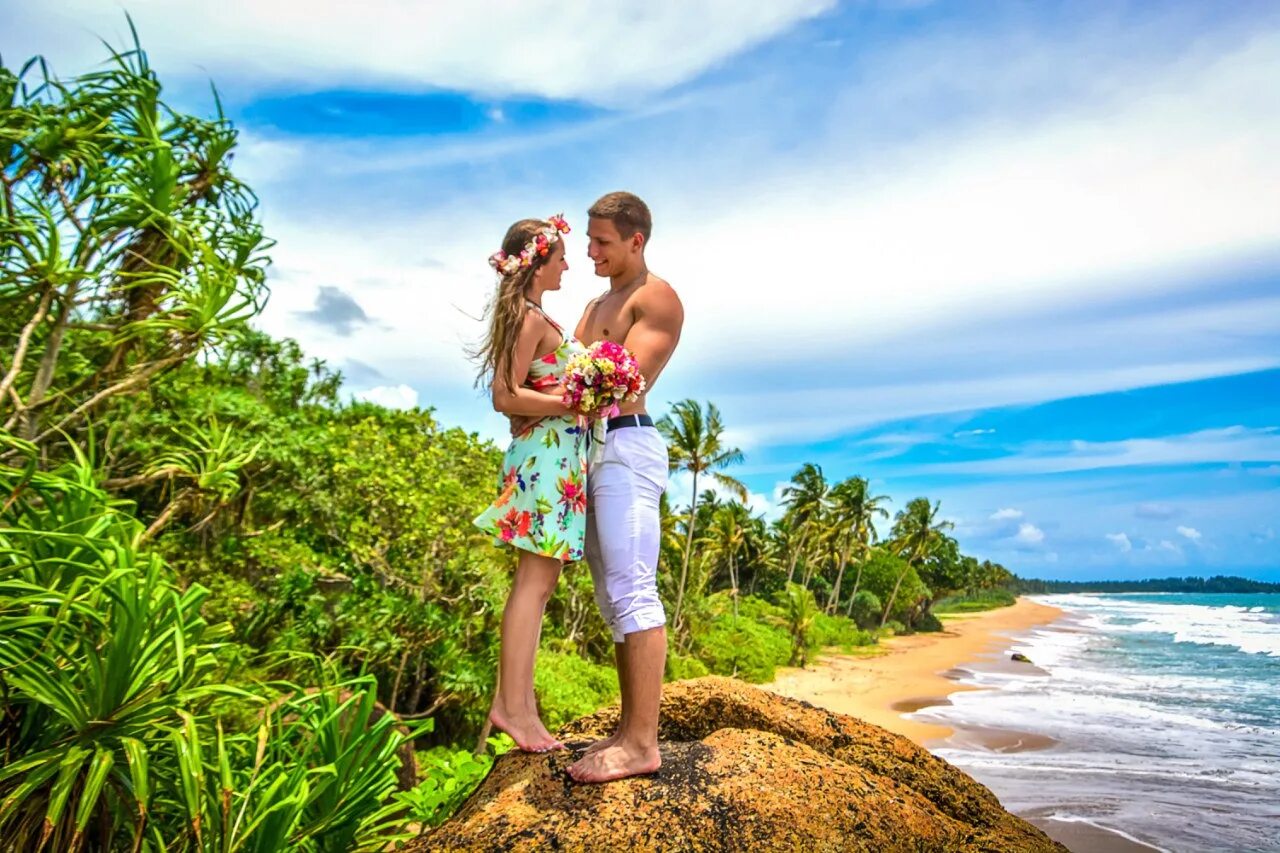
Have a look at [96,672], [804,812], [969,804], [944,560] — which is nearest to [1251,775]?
[969,804]

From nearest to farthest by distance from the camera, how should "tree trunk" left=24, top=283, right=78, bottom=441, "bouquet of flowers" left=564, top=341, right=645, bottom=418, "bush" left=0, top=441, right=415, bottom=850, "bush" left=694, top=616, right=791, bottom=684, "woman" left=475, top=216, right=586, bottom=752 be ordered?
1. "bouquet of flowers" left=564, top=341, right=645, bottom=418
2. "woman" left=475, top=216, right=586, bottom=752
3. "bush" left=0, top=441, right=415, bottom=850
4. "tree trunk" left=24, top=283, right=78, bottom=441
5. "bush" left=694, top=616, right=791, bottom=684

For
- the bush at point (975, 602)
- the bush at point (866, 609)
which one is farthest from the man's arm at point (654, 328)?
the bush at point (975, 602)

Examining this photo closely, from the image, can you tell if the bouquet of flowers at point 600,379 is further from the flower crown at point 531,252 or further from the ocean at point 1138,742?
the ocean at point 1138,742

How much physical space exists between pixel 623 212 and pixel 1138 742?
17.8 m

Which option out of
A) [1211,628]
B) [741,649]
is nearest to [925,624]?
[1211,628]

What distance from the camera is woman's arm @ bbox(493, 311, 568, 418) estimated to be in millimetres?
3324

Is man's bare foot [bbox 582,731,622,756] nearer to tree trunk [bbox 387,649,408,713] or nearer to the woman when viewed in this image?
the woman

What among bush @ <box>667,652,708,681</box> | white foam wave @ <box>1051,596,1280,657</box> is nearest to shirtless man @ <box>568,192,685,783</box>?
bush @ <box>667,652,708,681</box>

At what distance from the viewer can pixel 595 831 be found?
3002 millimetres

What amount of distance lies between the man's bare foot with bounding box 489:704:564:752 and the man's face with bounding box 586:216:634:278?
176cm

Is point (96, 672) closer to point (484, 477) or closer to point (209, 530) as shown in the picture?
point (209, 530)

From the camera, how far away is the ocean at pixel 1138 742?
1191cm

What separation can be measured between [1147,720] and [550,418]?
20.7m

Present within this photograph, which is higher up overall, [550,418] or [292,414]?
[292,414]
